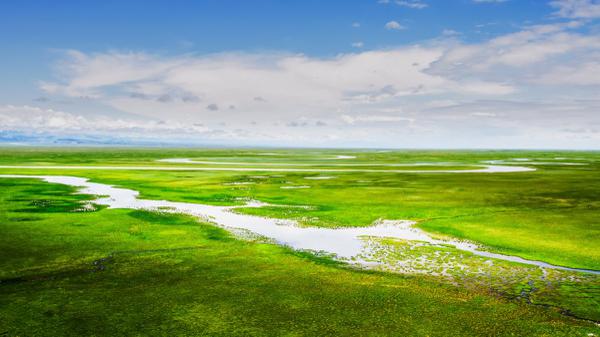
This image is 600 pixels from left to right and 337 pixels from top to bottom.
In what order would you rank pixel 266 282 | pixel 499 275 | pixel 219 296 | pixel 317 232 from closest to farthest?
1. pixel 219 296
2. pixel 266 282
3. pixel 499 275
4. pixel 317 232

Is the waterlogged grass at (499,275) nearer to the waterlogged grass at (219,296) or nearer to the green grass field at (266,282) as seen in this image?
the green grass field at (266,282)

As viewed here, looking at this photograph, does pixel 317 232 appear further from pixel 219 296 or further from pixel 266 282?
pixel 219 296

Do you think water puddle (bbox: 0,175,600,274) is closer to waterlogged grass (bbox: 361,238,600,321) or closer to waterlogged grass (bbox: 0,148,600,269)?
waterlogged grass (bbox: 361,238,600,321)

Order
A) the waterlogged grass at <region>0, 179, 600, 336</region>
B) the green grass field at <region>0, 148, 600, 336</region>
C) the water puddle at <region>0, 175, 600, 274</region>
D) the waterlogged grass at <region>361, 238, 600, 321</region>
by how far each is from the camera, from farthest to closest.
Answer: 1. the water puddle at <region>0, 175, 600, 274</region>
2. the waterlogged grass at <region>361, 238, 600, 321</region>
3. the green grass field at <region>0, 148, 600, 336</region>
4. the waterlogged grass at <region>0, 179, 600, 336</region>

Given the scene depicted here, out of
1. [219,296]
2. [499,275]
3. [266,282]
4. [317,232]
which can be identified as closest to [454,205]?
[317,232]

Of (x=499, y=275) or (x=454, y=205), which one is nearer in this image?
(x=499, y=275)

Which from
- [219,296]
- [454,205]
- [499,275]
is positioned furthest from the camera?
[454,205]

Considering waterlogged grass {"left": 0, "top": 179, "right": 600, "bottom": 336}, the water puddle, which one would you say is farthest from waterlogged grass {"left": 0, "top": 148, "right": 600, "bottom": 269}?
waterlogged grass {"left": 0, "top": 179, "right": 600, "bottom": 336}

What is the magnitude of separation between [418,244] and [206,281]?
12951 mm

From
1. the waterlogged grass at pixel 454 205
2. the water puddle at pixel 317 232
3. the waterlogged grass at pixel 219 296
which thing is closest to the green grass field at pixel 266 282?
the waterlogged grass at pixel 219 296

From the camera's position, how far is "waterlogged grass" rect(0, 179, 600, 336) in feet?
45.5

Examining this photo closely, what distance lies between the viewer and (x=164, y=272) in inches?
778

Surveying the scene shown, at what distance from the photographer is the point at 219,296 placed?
16.7 m

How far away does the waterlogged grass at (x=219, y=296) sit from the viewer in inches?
547
